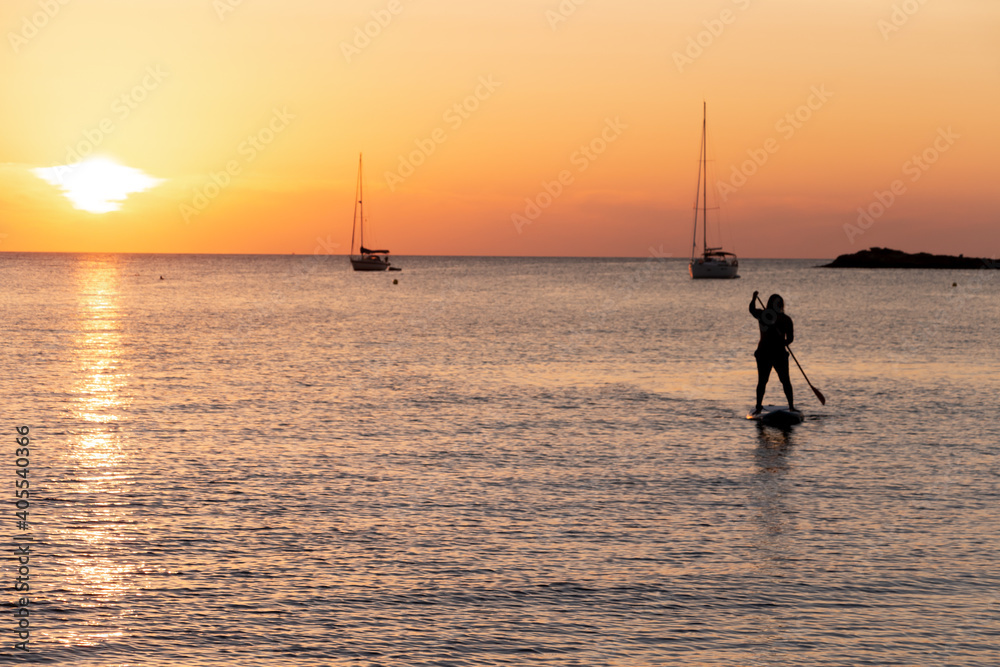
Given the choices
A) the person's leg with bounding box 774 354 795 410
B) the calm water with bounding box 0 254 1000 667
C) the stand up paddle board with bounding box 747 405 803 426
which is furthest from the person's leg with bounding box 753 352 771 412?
the calm water with bounding box 0 254 1000 667

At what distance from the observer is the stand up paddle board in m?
22.5

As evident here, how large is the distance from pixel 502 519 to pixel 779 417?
10668 millimetres

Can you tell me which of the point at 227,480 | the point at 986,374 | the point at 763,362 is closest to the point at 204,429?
the point at 227,480

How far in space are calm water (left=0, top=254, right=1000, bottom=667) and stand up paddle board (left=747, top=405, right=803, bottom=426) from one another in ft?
2.25

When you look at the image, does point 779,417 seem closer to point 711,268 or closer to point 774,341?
point 774,341

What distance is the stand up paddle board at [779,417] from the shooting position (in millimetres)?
22531

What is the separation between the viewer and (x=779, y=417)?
22.6 metres

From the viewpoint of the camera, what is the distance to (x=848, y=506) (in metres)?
14.6

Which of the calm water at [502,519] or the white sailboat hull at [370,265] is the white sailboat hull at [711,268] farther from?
the calm water at [502,519]

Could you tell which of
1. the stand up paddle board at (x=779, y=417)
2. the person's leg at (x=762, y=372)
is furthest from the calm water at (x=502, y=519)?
the person's leg at (x=762, y=372)

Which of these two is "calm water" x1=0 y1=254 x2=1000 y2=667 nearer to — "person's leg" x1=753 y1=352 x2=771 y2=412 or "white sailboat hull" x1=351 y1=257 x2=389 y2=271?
"person's leg" x1=753 y1=352 x2=771 y2=412

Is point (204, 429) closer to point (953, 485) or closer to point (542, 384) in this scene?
point (542, 384)

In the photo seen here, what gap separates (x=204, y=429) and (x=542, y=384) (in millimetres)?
11814

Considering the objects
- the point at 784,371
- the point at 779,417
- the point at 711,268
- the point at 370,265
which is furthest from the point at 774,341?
the point at 370,265
